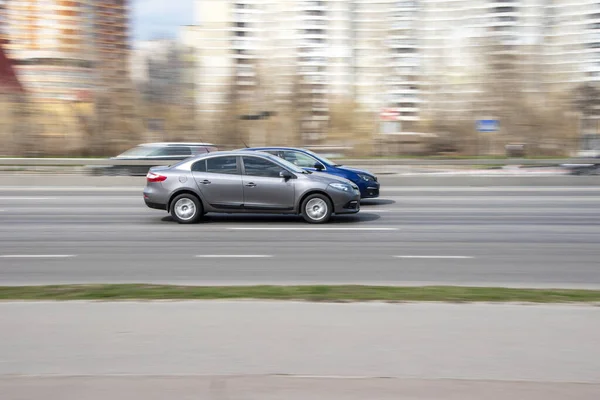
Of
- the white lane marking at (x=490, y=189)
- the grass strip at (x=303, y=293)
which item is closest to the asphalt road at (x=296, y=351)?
the grass strip at (x=303, y=293)

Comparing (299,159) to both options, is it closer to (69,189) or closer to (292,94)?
(69,189)

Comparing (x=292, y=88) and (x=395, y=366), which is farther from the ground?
(x=292, y=88)

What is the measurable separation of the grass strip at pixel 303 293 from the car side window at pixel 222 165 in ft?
23.9

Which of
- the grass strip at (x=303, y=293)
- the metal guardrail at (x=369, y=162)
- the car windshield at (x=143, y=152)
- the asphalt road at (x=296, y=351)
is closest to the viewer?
the asphalt road at (x=296, y=351)

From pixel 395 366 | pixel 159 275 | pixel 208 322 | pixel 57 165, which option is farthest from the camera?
pixel 57 165

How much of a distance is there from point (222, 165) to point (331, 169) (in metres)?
4.54

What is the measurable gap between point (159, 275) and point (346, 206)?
6428mm

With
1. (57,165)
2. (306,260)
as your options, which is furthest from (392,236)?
(57,165)

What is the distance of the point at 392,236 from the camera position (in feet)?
44.4

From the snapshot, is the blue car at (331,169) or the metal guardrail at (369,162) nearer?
the blue car at (331,169)

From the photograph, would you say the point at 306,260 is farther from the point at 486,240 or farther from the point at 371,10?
the point at 371,10

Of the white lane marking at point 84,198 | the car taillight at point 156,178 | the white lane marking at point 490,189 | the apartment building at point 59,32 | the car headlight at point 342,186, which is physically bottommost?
the white lane marking at point 490,189

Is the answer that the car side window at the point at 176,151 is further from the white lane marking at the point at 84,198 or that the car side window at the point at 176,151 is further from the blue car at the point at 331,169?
the blue car at the point at 331,169

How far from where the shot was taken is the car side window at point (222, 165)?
15.5 meters
